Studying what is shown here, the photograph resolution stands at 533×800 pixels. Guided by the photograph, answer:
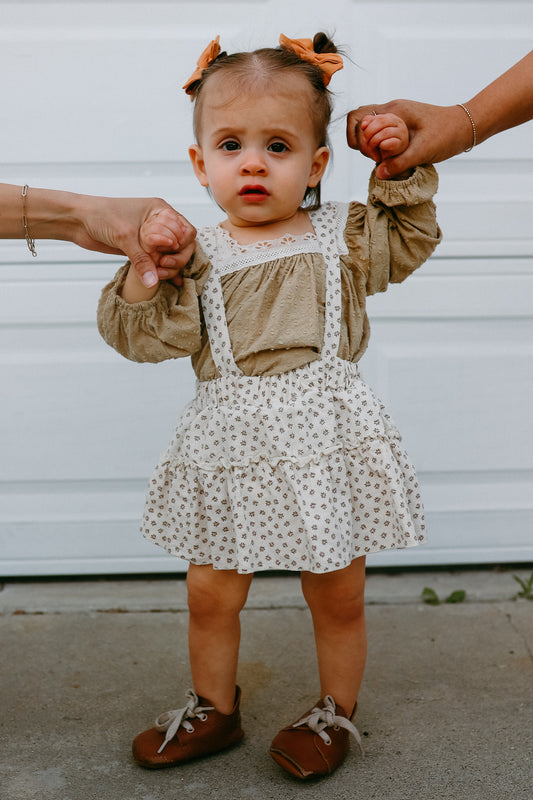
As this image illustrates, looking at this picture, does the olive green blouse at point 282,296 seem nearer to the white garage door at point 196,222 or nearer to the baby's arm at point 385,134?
the baby's arm at point 385,134

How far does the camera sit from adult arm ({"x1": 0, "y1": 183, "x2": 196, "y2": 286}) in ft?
4.89

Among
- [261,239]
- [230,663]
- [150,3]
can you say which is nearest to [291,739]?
[230,663]

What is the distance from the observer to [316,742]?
1719 millimetres

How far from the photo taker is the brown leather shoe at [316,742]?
1688 mm

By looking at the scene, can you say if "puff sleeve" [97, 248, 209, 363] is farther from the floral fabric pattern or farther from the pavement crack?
the pavement crack

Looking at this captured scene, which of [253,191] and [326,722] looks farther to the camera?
[326,722]

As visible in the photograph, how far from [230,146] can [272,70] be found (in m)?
0.16

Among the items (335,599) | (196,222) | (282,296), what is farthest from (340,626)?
(196,222)

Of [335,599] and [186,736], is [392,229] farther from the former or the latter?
[186,736]

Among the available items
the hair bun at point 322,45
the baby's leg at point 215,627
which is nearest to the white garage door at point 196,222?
the hair bun at point 322,45

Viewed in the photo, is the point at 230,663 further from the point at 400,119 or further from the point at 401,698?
the point at 400,119

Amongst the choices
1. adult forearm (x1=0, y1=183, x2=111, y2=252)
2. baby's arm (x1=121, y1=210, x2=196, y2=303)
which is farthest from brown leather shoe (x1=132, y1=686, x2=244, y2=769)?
adult forearm (x1=0, y1=183, x2=111, y2=252)

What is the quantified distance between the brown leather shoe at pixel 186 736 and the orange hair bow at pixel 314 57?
4.24 ft

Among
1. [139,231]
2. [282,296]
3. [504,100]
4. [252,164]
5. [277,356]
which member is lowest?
[277,356]
